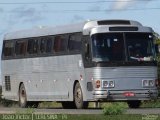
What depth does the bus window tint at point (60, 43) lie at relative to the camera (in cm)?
3225

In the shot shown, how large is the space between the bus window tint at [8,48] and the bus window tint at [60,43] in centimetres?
486

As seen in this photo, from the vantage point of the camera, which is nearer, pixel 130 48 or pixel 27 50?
pixel 130 48

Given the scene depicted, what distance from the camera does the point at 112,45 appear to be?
98.0ft

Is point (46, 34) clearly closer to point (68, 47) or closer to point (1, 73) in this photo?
point (68, 47)

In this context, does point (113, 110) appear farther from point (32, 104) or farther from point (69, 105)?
point (32, 104)

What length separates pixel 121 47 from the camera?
29844 millimetres

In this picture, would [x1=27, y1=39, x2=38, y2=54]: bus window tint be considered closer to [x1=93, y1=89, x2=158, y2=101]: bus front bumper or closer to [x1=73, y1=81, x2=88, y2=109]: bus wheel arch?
[x1=73, y1=81, x2=88, y2=109]: bus wheel arch

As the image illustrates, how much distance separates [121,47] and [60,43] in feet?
12.2

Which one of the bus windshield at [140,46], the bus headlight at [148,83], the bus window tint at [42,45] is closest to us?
the bus windshield at [140,46]

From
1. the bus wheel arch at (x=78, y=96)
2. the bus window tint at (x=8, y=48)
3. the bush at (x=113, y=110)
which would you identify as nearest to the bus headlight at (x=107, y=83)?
the bus wheel arch at (x=78, y=96)

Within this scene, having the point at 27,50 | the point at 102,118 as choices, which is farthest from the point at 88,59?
the point at 102,118

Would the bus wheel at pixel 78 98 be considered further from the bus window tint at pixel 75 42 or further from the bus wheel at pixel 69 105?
the bus wheel at pixel 69 105

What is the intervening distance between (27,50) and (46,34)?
6.08 ft

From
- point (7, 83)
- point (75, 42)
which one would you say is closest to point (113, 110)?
point (75, 42)
